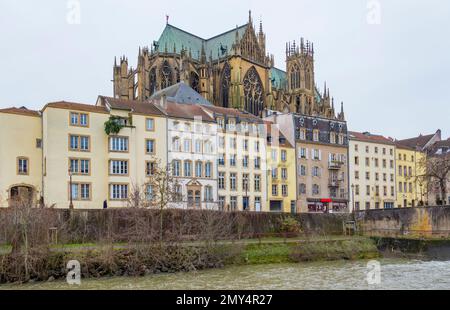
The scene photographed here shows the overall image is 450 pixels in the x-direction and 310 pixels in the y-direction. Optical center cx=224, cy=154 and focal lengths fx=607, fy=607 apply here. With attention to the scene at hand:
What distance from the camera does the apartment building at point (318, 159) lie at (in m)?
77.6

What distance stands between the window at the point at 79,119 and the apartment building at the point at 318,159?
28662 millimetres

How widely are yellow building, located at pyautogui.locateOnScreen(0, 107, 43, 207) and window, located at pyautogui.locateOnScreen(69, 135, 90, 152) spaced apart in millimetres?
3103

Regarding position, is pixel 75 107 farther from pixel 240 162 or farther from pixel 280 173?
pixel 280 173

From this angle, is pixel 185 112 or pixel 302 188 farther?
pixel 302 188

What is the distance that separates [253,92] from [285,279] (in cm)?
7393

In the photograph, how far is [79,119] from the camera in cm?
5800

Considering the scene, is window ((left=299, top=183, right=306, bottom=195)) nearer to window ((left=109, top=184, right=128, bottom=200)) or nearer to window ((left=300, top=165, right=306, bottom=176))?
window ((left=300, top=165, right=306, bottom=176))

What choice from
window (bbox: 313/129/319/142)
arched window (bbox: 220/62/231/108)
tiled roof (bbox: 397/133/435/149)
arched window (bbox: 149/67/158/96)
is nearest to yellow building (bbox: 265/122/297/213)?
window (bbox: 313/129/319/142)

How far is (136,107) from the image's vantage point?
6347 centimetres

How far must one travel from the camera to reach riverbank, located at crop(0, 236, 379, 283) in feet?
118

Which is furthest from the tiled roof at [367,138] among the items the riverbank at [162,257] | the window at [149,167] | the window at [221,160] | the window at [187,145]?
the riverbank at [162,257]

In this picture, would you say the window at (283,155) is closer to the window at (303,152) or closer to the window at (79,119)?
the window at (303,152)

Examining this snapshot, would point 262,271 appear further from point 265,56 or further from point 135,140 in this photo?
point 265,56

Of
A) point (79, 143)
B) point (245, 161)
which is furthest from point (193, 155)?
point (79, 143)
